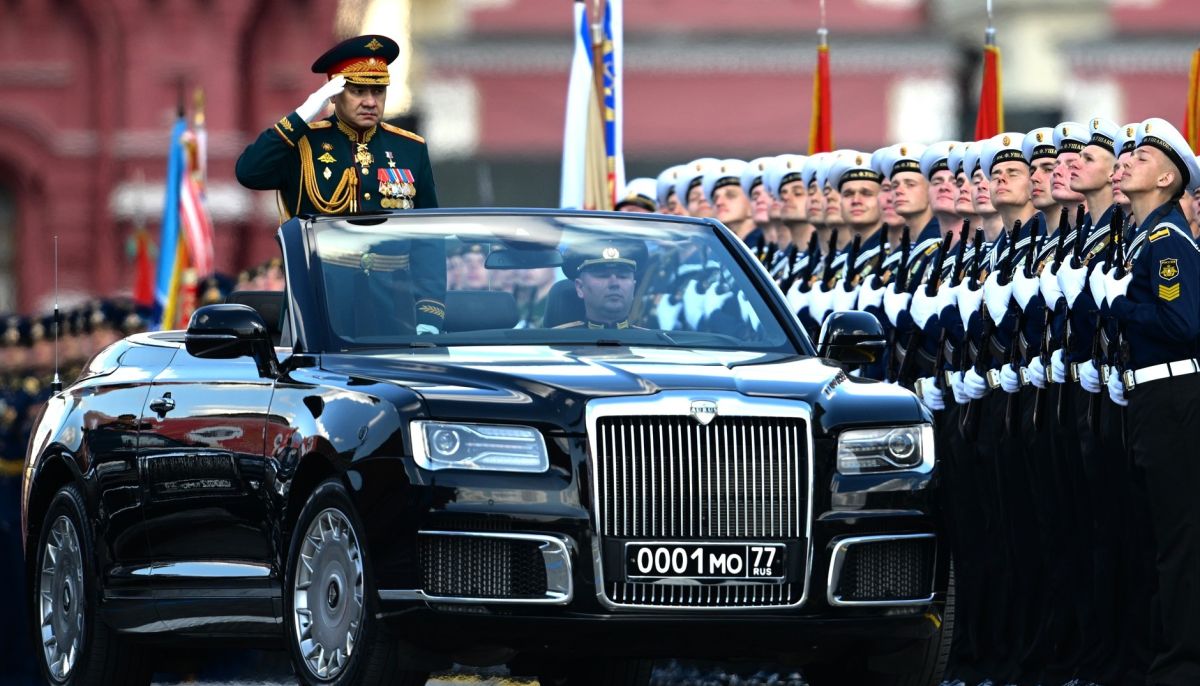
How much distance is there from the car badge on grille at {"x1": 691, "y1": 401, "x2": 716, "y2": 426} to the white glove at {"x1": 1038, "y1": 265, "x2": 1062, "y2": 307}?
379 centimetres

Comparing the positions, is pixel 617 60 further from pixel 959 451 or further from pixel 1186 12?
pixel 1186 12

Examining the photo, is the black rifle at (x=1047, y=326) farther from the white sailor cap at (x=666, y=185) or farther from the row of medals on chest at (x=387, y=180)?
the white sailor cap at (x=666, y=185)

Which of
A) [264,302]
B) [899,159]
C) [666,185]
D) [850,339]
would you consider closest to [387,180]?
[264,302]

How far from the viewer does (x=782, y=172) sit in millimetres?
16500

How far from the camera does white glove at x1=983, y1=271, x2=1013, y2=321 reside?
553 inches

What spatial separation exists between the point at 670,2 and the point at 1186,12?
24.0 feet

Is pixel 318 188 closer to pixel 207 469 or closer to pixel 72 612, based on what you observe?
pixel 72 612

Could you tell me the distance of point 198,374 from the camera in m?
11.7

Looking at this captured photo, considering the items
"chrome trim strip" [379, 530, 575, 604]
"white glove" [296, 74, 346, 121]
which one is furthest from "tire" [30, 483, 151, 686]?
"chrome trim strip" [379, 530, 575, 604]

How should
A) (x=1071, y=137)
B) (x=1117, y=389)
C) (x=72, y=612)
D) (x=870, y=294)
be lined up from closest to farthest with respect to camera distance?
1. (x=72, y=612)
2. (x=1117, y=389)
3. (x=1071, y=137)
4. (x=870, y=294)

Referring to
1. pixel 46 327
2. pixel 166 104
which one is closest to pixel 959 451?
pixel 46 327

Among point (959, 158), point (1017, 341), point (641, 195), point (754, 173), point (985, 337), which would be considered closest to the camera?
point (1017, 341)

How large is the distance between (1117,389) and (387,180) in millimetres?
2802

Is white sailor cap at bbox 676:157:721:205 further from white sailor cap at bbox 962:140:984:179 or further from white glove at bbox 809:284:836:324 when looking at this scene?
white sailor cap at bbox 962:140:984:179
